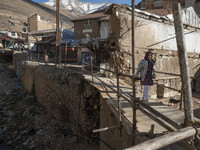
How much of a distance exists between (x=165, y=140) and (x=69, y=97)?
6.59m

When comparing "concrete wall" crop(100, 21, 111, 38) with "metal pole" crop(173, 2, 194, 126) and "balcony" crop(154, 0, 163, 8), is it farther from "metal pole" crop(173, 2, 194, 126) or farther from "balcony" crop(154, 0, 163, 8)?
"metal pole" crop(173, 2, 194, 126)

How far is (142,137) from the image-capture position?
8.03ft

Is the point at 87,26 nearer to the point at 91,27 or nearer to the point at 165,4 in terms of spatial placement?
the point at 91,27

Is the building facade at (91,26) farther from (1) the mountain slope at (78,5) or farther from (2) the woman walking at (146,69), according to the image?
(1) the mountain slope at (78,5)

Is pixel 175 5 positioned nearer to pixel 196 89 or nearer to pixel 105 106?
pixel 105 106

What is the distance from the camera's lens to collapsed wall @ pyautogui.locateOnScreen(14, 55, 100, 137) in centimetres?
624

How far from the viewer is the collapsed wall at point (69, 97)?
6.24 m

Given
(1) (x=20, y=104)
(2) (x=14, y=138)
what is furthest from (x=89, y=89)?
(1) (x=20, y=104)

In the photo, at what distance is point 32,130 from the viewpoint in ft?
27.0

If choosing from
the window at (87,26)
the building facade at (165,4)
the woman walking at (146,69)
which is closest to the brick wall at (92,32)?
the window at (87,26)

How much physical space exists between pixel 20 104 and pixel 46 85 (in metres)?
3.53

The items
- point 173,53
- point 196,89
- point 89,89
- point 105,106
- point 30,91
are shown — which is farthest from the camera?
point 30,91

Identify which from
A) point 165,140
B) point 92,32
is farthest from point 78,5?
point 165,140

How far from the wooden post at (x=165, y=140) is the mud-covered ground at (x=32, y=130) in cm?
524
